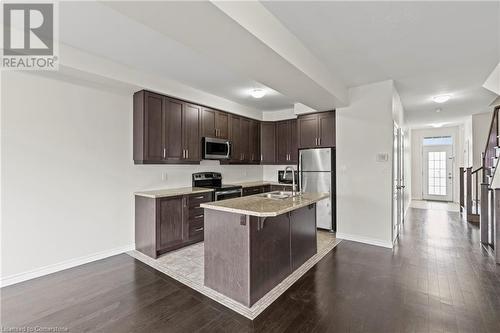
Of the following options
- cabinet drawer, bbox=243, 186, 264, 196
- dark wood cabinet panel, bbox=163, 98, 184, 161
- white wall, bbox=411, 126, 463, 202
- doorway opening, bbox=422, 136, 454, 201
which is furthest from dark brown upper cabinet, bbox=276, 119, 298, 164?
doorway opening, bbox=422, 136, 454, 201

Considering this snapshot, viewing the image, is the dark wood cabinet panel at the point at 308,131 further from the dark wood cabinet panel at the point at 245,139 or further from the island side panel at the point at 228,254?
the island side panel at the point at 228,254

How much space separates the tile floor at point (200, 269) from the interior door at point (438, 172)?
678 cm

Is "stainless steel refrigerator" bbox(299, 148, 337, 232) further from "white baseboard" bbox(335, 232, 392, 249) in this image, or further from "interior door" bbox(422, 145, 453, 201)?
"interior door" bbox(422, 145, 453, 201)

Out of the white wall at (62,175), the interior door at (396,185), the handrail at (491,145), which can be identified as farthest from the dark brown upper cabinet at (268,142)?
the handrail at (491,145)

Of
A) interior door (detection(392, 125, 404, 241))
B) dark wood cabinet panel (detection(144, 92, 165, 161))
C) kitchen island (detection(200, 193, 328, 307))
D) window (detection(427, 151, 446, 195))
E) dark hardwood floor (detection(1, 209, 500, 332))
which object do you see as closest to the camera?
dark hardwood floor (detection(1, 209, 500, 332))

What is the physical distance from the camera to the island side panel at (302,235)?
302cm

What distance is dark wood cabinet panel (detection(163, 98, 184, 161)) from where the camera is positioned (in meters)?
3.93

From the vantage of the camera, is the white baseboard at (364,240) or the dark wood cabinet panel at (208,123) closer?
the white baseboard at (364,240)

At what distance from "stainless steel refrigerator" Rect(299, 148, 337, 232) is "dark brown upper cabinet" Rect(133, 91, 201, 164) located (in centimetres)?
220

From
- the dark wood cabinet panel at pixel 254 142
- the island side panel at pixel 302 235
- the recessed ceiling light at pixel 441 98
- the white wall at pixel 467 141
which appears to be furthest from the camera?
the white wall at pixel 467 141

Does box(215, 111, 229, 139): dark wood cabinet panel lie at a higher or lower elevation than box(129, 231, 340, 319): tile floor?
higher

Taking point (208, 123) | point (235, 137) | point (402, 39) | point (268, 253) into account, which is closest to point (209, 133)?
point (208, 123)

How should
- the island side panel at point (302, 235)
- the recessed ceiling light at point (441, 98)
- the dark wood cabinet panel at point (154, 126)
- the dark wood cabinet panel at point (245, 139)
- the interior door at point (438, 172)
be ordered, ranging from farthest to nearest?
the interior door at point (438, 172), the dark wood cabinet panel at point (245, 139), the recessed ceiling light at point (441, 98), the dark wood cabinet panel at point (154, 126), the island side panel at point (302, 235)

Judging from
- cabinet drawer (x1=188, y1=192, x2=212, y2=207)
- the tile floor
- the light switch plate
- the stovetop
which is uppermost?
the light switch plate
